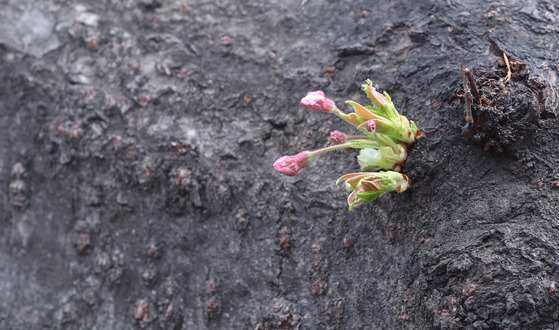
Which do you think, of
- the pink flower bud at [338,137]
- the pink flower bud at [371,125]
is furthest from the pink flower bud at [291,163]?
the pink flower bud at [371,125]

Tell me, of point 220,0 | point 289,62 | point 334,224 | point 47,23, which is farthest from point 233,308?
point 47,23

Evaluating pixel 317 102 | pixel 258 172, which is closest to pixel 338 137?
pixel 317 102

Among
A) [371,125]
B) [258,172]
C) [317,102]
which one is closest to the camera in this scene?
[371,125]

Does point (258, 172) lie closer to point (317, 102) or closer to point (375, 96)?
point (317, 102)

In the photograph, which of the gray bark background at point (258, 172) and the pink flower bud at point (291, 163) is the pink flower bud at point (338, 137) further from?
the gray bark background at point (258, 172)

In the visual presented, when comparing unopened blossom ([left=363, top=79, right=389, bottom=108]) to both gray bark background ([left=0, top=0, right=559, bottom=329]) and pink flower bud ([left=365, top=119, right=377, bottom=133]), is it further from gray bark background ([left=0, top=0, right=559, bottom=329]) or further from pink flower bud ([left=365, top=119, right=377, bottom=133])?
gray bark background ([left=0, top=0, right=559, bottom=329])

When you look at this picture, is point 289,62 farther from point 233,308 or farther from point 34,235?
point 34,235
